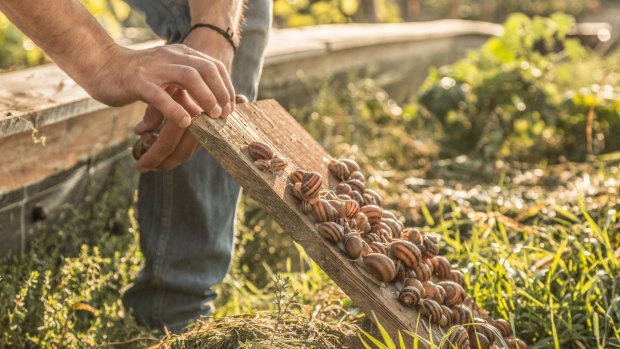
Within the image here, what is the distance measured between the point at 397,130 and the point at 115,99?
117 inches

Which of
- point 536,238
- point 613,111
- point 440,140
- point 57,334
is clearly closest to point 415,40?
point 440,140

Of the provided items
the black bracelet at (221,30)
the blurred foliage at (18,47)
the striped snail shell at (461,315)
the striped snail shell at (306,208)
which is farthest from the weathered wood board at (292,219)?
the blurred foliage at (18,47)

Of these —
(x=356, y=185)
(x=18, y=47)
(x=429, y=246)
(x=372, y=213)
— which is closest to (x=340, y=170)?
(x=356, y=185)

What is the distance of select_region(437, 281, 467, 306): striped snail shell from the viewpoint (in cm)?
186

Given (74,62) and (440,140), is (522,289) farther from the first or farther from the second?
(440,140)

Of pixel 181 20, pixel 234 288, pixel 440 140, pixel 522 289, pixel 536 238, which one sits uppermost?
pixel 181 20

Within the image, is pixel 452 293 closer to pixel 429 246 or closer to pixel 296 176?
pixel 429 246

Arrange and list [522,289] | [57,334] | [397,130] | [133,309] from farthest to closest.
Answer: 1. [397,130]
2. [133,309]
3. [522,289]
4. [57,334]

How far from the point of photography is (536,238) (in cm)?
278

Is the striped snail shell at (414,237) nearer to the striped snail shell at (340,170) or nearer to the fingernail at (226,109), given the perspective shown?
the striped snail shell at (340,170)

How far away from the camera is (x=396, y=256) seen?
180 centimetres

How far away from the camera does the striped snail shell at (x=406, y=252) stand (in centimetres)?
179

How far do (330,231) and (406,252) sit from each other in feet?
0.73

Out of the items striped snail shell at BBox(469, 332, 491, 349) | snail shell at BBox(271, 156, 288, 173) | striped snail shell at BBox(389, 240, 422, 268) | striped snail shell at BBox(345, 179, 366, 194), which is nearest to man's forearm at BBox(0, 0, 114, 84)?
snail shell at BBox(271, 156, 288, 173)
